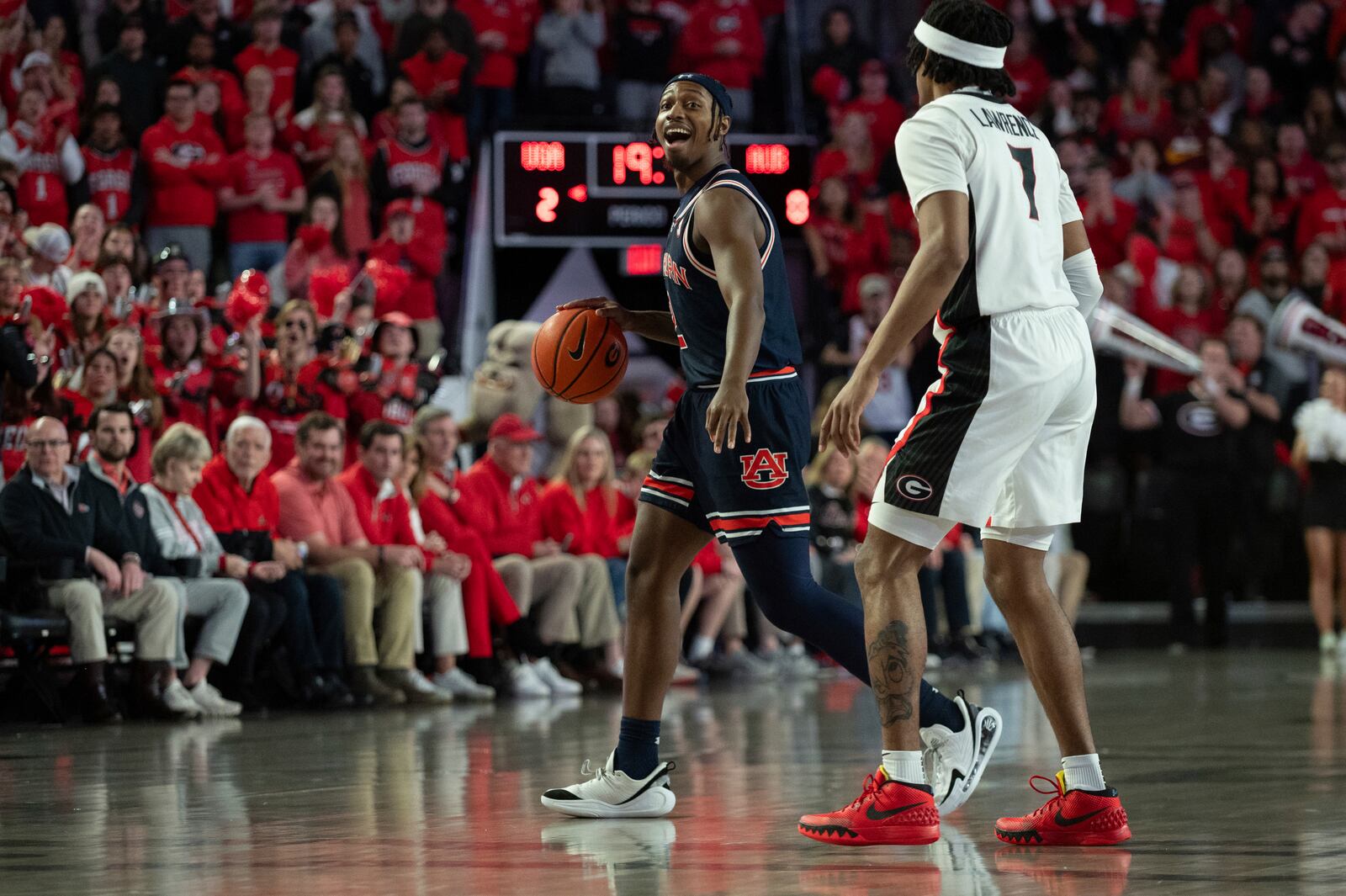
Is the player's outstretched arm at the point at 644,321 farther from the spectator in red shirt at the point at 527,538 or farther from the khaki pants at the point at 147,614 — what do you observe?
the spectator in red shirt at the point at 527,538

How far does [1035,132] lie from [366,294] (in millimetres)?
9117

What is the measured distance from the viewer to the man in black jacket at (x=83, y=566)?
9422 mm

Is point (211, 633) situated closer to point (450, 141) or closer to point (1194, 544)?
point (450, 141)

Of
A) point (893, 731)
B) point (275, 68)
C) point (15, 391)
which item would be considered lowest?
point (893, 731)

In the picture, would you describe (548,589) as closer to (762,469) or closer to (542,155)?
(542,155)

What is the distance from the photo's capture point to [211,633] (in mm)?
9922

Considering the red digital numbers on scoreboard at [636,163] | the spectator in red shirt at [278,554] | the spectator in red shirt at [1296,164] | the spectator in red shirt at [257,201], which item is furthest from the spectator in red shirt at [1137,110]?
the spectator in red shirt at [278,554]

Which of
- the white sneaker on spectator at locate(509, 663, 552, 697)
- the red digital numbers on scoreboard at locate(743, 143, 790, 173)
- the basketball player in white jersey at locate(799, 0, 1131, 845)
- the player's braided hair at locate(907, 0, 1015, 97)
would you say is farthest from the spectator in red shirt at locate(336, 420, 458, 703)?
the player's braided hair at locate(907, 0, 1015, 97)

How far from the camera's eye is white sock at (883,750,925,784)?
505 cm

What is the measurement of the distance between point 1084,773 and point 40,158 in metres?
11.0

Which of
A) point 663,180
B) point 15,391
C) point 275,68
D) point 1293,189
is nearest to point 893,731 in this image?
point 15,391

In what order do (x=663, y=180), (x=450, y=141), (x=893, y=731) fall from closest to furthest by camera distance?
1. (x=893, y=731)
2. (x=663, y=180)
3. (x=450, y=141)

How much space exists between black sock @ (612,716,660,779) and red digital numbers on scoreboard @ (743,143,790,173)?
10216 mm

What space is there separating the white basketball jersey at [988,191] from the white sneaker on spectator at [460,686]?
6432 mm
